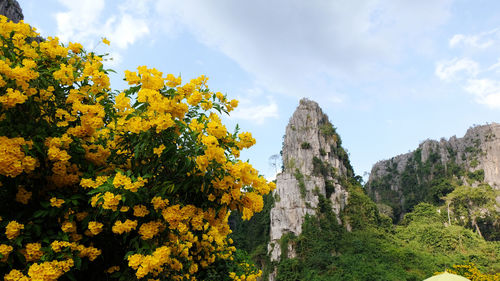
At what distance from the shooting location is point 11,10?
11.4 metres

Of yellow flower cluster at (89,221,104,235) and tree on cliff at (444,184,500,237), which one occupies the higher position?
tree on cliff at (444,184,500,237)

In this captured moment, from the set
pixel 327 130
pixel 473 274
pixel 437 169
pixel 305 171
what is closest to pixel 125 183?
pixel 473 274

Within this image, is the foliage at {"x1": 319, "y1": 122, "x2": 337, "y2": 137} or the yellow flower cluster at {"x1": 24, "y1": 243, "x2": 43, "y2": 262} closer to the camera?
the yellow flower cluster at {"x1": 24, "y1": 243, "x2": 43, "y2": 262}

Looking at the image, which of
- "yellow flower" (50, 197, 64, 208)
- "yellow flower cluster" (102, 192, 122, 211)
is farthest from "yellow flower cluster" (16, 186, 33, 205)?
"yellow flower cluster" (102, 192, 122, 211)

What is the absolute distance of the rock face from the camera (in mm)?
27922

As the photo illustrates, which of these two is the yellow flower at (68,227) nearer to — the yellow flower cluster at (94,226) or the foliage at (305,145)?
the yellow flower cluster at (94,226)

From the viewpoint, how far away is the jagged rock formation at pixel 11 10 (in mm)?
10828

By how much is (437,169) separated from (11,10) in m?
48.3

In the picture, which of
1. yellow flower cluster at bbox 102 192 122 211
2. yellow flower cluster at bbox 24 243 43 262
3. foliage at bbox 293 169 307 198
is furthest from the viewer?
foliage at bbox 293 169 307 198

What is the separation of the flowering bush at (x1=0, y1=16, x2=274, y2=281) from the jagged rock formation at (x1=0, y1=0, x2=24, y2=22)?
10.3m

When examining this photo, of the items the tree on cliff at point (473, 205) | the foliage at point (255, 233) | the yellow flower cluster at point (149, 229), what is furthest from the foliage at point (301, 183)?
the yellow flower cluster at point (149, 229)

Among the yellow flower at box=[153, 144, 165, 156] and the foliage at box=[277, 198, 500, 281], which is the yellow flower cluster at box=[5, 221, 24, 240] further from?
the foliage at box=[277, 198, 500, 281]

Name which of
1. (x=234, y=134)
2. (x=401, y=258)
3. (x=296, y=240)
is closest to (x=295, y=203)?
(x=296, y=240)

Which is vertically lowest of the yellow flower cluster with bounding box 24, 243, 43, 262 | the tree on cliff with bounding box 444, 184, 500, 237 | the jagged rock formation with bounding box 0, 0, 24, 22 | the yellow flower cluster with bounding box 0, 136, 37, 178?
the yellow flower cluster with bounding box 24, 243, 43, 262
